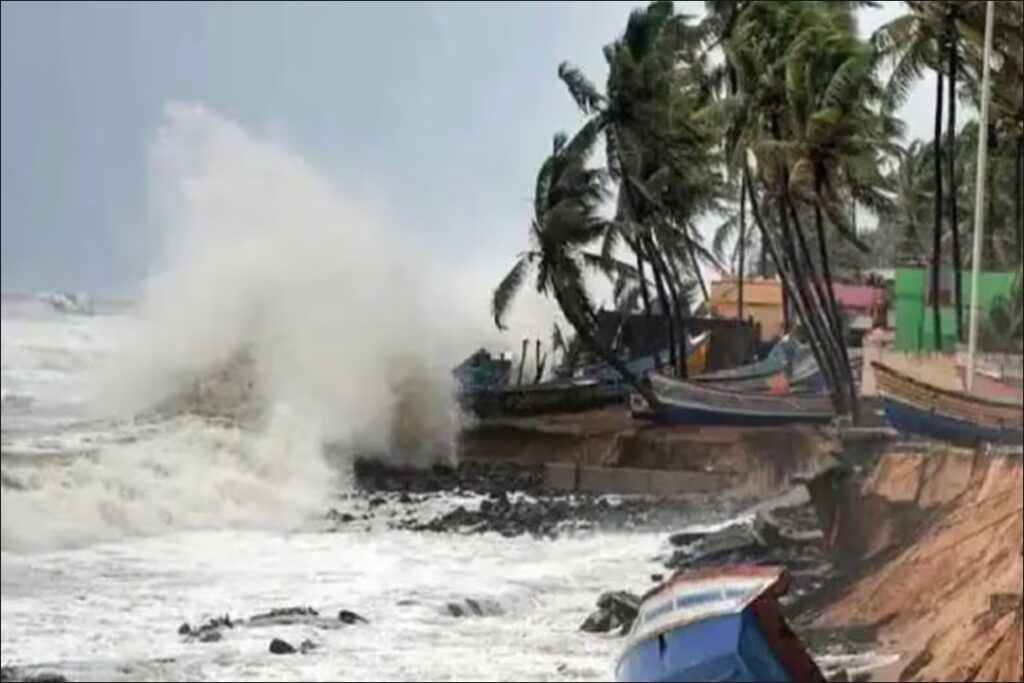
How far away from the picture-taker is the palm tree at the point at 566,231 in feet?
6.84

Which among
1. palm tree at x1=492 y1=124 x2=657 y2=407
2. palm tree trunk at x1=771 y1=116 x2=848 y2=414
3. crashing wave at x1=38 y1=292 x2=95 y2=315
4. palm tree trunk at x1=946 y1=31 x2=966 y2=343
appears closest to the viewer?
crashing wave at x1=38 y1=292 x2=95 y2=315

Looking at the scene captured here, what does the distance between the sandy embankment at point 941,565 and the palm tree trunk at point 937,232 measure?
0.61 feet

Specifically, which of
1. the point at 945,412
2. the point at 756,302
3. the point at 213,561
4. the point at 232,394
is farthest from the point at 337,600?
the point at 945,412

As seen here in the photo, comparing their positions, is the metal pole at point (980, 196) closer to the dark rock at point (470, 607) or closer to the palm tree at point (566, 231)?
the palm tree at point (566, 231)

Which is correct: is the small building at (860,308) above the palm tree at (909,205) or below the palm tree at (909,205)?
below

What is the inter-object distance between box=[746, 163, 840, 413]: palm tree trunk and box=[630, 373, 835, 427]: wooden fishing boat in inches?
1.2

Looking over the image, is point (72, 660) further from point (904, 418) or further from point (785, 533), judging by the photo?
point (904, 418)

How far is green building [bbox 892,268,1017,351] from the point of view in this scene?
2.29 meters

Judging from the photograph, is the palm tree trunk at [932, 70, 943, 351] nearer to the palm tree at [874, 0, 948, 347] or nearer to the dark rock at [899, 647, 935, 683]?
the palm tree at [874, 0, 948, 347]

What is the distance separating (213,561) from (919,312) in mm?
1055

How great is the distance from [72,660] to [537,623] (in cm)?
59

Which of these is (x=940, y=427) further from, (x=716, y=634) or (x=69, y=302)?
(x=69, y=302)

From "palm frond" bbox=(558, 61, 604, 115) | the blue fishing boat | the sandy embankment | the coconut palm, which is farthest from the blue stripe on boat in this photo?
"palm frond" bbox=(558, 61, 604, 115)

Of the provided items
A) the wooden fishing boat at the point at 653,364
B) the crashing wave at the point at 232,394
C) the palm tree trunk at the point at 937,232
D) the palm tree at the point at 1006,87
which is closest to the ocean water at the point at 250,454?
the crashing wave at the point at 232,394
